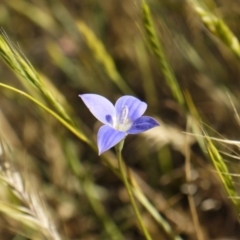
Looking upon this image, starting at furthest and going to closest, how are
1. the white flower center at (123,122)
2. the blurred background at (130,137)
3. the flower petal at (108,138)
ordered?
the blurred background at (130,137) → the white flower center at (123,122) → the flower petal at (108,138)

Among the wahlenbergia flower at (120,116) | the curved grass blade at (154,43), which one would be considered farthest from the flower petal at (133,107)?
the curved grass blade at (154,43)

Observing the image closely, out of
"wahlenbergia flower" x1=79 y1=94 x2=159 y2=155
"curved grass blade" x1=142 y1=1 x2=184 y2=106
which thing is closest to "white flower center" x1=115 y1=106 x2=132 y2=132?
"wahlenbergia flower" x1=79 y1=94 x2=159 y2=155

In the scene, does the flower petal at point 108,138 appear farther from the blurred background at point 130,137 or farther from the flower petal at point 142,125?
the blurred background at point 130,137

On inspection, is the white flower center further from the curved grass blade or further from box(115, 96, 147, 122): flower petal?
the curved grass blade

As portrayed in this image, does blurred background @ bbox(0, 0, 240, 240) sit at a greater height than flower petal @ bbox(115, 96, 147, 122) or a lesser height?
lesser

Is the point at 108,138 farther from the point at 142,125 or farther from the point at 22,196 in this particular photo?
the point at 22,196

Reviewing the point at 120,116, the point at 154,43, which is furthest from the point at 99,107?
the point at 154,43
